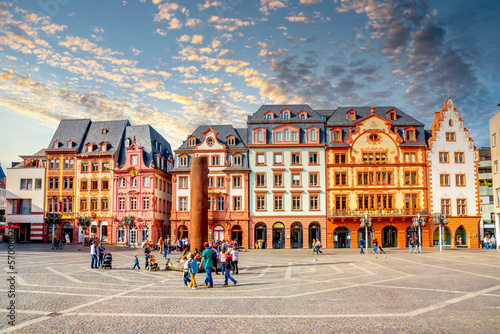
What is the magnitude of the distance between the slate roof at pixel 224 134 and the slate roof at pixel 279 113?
3.04 meters

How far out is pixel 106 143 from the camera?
239 ft

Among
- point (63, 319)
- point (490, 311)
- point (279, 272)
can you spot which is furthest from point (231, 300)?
point (279, 272)

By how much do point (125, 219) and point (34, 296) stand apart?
4530cm

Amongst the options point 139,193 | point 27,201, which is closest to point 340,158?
point 139,193

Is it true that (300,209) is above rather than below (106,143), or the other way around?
below

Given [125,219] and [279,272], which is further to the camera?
[125,219]

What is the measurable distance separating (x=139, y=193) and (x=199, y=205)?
131 ft

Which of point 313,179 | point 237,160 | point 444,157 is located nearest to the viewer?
point 444,157

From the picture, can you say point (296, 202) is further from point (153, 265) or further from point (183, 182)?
point (153, 265)

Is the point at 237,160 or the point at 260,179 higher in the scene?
the point at 237,160

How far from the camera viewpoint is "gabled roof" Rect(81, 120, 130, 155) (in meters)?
73.2

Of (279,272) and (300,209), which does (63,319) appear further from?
(300,209)

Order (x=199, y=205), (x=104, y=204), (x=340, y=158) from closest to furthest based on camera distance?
(x=199, y=205) < (x=340, y=158) < (x=104, y=204)

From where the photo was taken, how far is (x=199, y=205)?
31.9m
